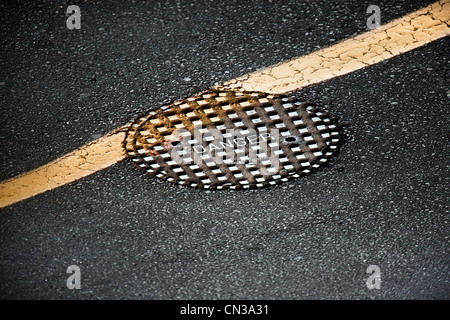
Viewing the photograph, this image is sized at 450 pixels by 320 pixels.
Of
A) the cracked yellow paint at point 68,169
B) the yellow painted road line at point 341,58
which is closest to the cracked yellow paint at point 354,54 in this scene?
the yellow painted road line at point 341,58

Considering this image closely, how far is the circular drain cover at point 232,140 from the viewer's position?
2010 mm

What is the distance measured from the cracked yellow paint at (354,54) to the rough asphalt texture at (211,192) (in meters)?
0.04

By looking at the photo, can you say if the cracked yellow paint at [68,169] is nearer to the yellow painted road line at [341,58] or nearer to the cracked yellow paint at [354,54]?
the yellow painted road line at [341,58]

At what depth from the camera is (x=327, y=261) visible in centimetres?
237

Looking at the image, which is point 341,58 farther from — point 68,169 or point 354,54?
point 68,169

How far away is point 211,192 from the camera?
2.28m

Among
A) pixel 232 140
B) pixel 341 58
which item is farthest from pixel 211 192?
pixel 341 58

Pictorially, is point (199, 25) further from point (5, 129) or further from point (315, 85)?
point (5, 129)

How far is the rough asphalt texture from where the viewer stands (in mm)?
1901

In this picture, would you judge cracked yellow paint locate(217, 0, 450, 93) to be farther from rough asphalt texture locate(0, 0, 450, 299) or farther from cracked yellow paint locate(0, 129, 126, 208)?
cracked yellow paint locate(0, 129, 126, 208)

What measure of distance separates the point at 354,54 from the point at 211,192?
104 cm

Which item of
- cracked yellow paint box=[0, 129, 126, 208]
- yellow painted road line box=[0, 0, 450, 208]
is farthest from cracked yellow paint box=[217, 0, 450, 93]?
cracked yellow paint box=[0, 129, 126, 208]

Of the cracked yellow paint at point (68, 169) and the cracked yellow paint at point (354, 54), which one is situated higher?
the cracked yellow paint at point (354, 54)

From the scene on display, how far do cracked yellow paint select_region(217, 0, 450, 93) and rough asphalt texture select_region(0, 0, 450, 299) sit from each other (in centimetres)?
4
